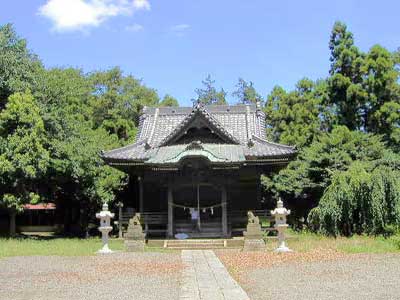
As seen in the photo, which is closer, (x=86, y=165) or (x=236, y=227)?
(x=236, y=227)

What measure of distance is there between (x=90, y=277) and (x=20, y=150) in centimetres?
1372

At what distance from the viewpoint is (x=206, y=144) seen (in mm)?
25359

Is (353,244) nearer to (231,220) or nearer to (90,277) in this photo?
(231,220)

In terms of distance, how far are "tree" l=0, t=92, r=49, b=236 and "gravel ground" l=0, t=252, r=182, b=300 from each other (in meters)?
7.86

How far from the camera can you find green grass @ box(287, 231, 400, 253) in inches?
666

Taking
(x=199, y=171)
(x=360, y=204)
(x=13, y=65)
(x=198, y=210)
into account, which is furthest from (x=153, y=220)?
(x=13, y=65)

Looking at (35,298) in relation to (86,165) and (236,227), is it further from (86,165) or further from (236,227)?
(86,165)

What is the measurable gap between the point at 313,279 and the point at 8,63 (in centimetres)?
2083

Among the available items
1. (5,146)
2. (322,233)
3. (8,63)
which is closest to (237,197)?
(322,233)

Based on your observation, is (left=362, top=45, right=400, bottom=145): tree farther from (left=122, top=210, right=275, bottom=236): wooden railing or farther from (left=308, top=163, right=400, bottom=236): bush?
(left=122, top=210, right=275, bottom=236): wooden railing

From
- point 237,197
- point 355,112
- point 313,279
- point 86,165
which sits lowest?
point 313,279

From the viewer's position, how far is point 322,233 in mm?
22641

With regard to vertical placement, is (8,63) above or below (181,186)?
above

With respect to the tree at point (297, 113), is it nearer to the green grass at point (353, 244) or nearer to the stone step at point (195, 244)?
the green grass at point (353, 244)
